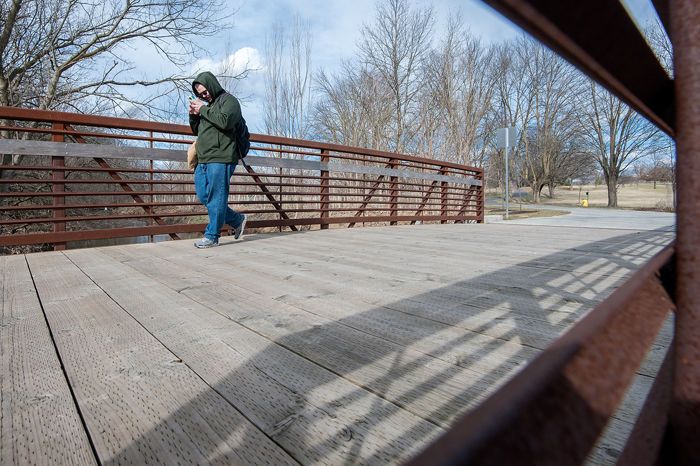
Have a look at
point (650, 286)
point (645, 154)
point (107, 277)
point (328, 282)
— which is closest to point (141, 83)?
point (107, 277)

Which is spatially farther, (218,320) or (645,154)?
(645,154)

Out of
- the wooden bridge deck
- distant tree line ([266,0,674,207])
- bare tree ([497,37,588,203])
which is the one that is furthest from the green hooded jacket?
bare tree ([497,37,588,203])

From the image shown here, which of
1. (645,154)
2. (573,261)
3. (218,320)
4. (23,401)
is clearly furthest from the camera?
(645,154)

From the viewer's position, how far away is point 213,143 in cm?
306

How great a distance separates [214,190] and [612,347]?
10.5ft

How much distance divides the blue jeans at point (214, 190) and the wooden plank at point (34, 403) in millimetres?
1862

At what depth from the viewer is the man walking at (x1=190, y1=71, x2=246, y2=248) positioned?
2.97m

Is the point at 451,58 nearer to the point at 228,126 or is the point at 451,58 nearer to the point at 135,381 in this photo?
the point at 228,126

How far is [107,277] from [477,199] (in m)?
7.27

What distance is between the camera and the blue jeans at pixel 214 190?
309cm

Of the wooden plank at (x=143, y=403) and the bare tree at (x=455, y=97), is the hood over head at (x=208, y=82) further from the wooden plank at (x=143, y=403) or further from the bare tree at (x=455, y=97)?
the bare tree at (x=455, y=97)

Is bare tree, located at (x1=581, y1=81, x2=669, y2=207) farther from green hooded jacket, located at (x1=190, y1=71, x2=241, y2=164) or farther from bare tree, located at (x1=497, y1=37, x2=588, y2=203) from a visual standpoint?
green hooded jacket, located at (x1=190, y1=71, x2=241, y2=164)

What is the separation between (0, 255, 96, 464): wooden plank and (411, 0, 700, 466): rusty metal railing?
777 mm

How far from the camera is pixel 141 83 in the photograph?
26.6 feet
